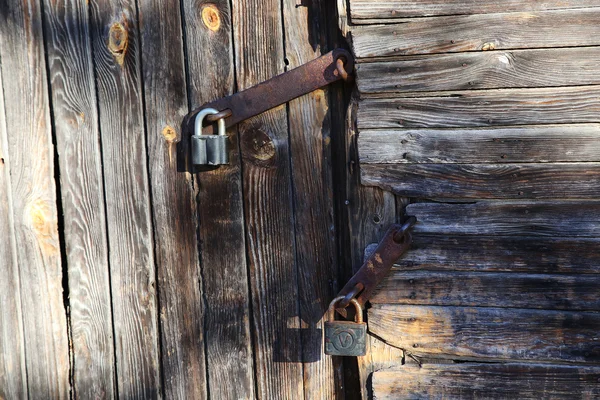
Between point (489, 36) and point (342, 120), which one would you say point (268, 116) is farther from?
point (489, 36)

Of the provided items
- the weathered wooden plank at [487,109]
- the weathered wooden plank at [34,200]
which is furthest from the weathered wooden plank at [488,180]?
the weathered wooden plank at [34,200]

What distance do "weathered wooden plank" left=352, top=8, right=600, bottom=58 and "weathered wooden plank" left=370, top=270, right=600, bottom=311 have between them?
24.9 inches

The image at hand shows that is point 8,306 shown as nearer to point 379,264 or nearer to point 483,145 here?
point 379,264

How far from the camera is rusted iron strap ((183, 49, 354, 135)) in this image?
1.84 m

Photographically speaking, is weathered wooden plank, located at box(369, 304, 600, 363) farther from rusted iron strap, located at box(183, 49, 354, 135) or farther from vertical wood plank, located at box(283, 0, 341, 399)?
rusted iron strap, located at box(183, 49, 354, 135)

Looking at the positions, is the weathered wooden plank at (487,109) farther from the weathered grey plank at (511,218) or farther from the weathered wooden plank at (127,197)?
the weathered wooden plank at (127,197)

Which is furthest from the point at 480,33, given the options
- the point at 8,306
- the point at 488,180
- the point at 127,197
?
the point at 8,306

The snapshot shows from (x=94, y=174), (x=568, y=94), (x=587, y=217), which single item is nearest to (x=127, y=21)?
(x=94, y=174)

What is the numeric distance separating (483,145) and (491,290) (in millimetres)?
414

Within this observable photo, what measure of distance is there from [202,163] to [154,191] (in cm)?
23

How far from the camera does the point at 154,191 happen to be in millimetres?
1997

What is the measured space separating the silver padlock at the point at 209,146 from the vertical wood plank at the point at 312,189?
212 millimetres

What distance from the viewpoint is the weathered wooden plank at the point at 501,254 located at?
1745 millimetres

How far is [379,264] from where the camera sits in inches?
72.0
